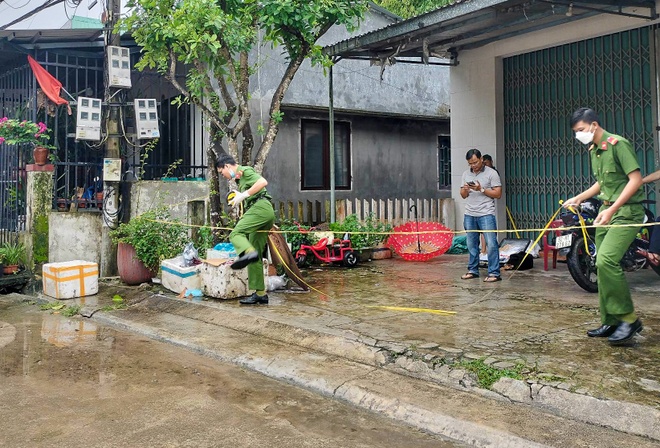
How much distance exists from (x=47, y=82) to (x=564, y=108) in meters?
8.57

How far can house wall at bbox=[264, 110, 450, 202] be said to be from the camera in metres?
13.5

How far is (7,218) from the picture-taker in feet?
38.4

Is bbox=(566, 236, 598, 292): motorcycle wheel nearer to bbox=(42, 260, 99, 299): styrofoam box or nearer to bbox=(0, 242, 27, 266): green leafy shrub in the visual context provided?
bbox=(42, 260, 99, 299): styrofoam box

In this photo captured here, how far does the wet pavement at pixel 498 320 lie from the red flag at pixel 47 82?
5.16 meters

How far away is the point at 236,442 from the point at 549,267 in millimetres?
7396

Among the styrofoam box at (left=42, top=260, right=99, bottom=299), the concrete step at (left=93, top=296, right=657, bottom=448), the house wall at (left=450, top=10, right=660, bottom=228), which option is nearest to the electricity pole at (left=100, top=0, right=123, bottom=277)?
the styrofoam box at (left=42, top=260, right=99, bottom=299)

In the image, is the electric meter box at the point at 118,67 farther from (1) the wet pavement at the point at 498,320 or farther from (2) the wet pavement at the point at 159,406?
(2) the wet pavement at the point at 159,406

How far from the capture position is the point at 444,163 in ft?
53.9

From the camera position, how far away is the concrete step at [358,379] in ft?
12.3

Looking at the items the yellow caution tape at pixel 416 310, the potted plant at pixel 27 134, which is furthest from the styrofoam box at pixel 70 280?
the yellow caution tape at pixel 416 310

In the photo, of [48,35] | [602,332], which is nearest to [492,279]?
[602,332]

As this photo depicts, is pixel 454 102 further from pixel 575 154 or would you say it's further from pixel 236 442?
pixel 236 442

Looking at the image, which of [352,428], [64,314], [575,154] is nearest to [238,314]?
[64,314]

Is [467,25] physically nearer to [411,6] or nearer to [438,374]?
[438,374]
